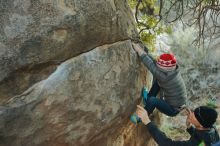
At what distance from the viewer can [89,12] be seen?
5.53 meters

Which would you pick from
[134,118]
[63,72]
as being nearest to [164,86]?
[134,118]

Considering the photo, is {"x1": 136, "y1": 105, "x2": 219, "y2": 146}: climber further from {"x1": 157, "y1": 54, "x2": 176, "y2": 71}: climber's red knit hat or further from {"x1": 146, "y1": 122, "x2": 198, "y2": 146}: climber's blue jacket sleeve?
{"x1": 157, "y1": 54, "x2": 176, "y2": 71}: climber's red knit hat

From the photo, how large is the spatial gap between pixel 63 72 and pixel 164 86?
1.55m

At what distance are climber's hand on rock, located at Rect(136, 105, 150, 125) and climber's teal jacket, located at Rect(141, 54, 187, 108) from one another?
400 mm

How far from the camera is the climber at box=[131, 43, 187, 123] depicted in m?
6.05

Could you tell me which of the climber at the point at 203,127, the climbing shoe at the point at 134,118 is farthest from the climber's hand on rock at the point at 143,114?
the climber at the point at 203,127

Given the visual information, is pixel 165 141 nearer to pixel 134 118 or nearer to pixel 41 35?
pixel 134 118

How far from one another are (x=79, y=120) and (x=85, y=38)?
1.07 m

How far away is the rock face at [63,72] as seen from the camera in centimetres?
509

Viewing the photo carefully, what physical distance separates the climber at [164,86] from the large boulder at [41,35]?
Result: 2.98 ft

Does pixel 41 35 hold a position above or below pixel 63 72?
above

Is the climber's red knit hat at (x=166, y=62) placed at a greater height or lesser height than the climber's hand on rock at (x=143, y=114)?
greater

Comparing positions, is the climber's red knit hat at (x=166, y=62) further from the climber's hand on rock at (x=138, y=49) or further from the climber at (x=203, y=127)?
the climber at (x=203, y=127)

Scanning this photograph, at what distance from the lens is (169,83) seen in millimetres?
6176
